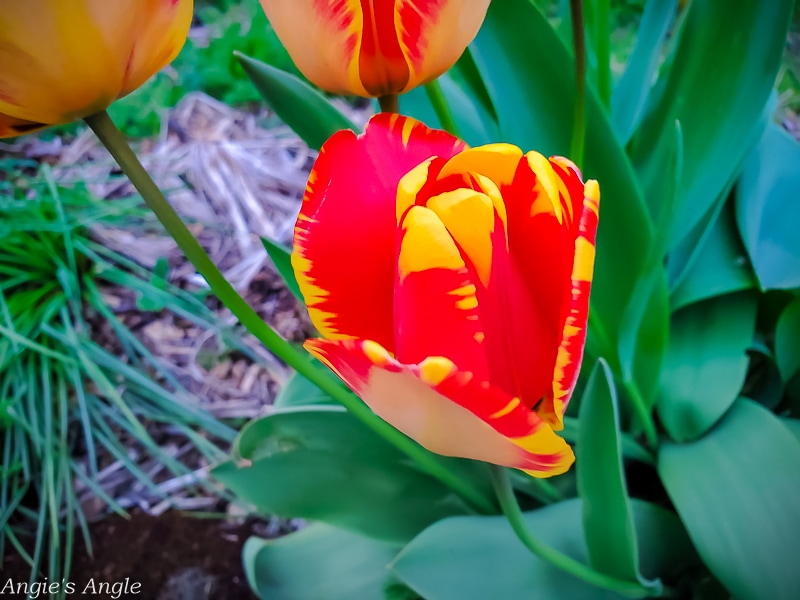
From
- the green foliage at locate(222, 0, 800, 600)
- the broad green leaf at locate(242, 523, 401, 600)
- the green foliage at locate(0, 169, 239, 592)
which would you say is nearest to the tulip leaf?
the green foliage at locate(222, 0, 800, 600)

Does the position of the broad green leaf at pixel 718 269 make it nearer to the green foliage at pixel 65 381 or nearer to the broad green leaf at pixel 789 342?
the broad green leaf at pixel 789 342

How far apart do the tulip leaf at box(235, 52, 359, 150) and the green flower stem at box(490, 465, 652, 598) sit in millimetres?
289

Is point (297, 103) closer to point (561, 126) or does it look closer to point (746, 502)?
point (561, 126)

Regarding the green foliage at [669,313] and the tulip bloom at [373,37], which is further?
the green foliage at [669,313]

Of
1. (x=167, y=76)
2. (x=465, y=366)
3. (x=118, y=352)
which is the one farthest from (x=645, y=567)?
(x=167, y=76)

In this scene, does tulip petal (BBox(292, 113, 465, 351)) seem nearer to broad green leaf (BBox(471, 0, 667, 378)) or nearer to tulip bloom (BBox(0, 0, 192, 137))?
tulip bloom (BBox(0, 0, 192, 137))

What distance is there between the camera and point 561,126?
0.55 m

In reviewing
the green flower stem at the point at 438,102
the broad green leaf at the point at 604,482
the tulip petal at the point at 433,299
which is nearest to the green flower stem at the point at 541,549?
the broad green leaf at the point at 604,482

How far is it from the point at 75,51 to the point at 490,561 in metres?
0.41

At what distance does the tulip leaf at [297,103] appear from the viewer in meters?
0.45

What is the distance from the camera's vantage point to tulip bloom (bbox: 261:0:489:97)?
28 centimetres

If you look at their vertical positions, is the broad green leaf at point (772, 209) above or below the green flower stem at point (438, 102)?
below

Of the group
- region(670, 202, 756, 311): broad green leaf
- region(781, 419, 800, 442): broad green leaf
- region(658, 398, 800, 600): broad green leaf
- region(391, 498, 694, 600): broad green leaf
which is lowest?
region(391, 498, 694, 600): broad green leaf

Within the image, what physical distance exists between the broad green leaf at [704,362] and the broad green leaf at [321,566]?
28 cm
